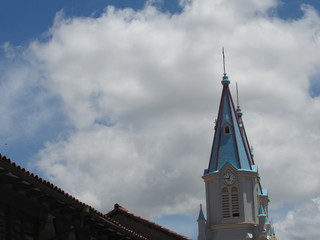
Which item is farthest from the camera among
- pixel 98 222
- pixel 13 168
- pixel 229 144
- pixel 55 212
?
pixel 229 144

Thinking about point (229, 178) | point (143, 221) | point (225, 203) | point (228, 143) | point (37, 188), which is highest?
point (228, 143)

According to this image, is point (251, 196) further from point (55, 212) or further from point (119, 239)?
point (55, 212)

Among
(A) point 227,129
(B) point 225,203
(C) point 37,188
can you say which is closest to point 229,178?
(B) point 225,203

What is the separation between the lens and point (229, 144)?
5422 centimetres

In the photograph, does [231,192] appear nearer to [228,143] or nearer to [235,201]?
[235,201]

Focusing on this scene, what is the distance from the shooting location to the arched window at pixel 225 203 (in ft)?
169

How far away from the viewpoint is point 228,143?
54.2 meters

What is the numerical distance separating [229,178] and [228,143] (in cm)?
342

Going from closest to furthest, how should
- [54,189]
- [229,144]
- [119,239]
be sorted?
[54,189], [119,239], [229,144]

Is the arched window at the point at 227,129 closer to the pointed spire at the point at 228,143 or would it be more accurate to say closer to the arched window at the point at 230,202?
the pointed spire at the point at 228,143

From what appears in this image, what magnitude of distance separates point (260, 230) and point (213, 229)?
12.8 feet

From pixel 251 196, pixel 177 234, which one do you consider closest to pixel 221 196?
pixel 251 196

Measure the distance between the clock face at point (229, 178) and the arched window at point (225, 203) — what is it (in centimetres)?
62

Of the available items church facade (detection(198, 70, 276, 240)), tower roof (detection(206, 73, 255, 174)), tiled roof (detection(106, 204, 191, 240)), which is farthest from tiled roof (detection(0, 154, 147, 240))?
tower roof (detection(206, 73, 255, 174))
